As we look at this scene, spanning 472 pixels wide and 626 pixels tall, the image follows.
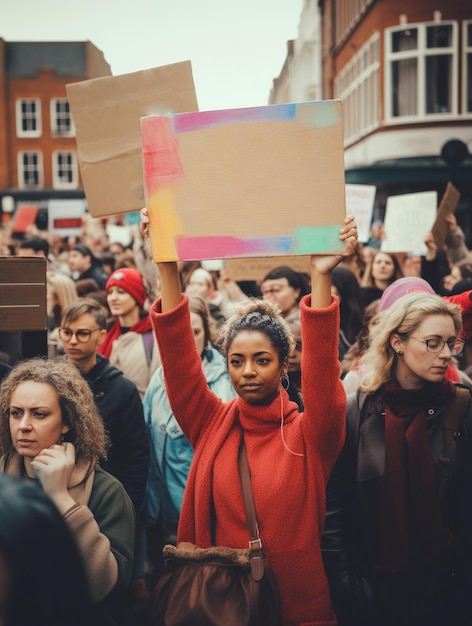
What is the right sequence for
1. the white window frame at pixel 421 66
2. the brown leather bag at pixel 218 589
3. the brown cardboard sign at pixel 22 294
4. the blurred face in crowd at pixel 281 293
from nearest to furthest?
the brown leather bag at pixel 218 589, the brown cardboard sign at pixel 22 294, the blurred face in crowd at pixel 281 293, the white window frame at pixel 421 66

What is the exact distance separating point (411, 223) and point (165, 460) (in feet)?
14.5

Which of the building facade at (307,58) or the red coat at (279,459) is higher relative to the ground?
the building facade at (307,58)

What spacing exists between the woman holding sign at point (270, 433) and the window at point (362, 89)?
19729 millimetres

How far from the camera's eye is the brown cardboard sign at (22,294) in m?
3.55

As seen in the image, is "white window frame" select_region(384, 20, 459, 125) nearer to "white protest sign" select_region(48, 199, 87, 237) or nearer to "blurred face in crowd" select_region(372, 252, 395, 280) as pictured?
"white protest sign" select_region(48, 199, 87, 237)

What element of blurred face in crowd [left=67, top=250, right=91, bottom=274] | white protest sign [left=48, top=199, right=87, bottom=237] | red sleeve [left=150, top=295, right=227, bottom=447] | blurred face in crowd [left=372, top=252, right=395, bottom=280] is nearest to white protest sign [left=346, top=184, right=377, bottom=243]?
blurred face in crowd [left=372, top=252, right=395, bottom=280]

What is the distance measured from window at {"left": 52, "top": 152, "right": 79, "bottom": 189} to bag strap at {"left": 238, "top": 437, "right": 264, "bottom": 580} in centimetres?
4880

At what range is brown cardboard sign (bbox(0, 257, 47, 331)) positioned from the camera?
3.55m

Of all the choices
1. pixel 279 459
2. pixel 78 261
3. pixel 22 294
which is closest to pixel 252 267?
pixel 78 261

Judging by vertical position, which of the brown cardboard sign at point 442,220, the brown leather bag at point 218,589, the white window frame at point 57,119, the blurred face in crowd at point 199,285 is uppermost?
the white window frame at point 57,119

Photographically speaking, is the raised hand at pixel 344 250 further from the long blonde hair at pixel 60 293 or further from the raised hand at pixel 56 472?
the long blonde hair at pixel 60 293

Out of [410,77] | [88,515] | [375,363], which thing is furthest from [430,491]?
[410,77]

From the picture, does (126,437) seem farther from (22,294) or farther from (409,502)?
(409,502)

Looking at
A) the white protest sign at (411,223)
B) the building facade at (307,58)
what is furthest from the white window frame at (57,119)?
the white protest sign at (411,223)
